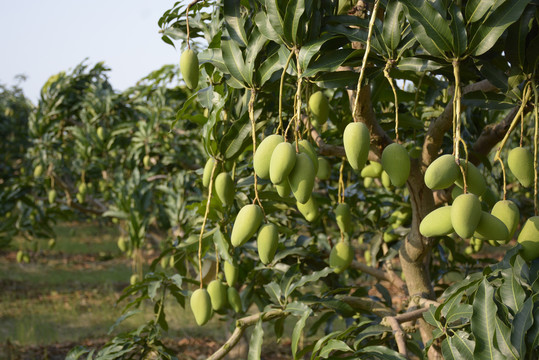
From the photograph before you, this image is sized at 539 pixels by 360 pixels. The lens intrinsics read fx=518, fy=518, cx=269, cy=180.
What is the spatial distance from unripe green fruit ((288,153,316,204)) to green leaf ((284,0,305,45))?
16cm

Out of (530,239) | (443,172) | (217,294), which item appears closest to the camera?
(443,172)

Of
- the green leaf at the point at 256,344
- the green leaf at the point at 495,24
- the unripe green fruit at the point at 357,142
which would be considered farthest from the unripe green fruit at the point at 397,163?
the green leaf at the point at 256,344

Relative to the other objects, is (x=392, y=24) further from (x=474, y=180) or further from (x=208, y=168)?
(x=208, y=168)

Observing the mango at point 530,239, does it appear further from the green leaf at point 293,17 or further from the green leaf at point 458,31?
the green leaf at point 293,17

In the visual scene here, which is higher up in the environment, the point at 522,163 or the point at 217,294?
the point at 522,163

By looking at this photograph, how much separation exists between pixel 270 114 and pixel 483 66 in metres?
0.51

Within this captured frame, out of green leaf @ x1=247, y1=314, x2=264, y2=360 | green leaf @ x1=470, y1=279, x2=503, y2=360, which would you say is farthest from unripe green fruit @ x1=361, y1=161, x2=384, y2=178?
green leaf @ x1=470, y1=279, x2=503, y2=360

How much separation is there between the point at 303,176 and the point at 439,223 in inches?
7.1

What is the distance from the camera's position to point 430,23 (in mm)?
598

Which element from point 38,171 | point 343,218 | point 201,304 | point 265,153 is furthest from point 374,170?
point 38,171

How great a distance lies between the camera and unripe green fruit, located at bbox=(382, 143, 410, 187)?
681mm

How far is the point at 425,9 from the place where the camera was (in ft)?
1.97

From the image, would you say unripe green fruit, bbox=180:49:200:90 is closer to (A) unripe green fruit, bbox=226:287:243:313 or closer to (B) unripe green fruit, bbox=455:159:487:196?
(B) unripe green fruit, bbox=455:159:487:196

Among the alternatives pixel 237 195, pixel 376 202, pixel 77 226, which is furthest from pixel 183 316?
pixel 77 226
